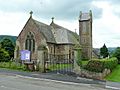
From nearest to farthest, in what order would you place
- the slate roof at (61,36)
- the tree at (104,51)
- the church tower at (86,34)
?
1. the slate roof at (61,36)
2. the church tower at (86,34)
3. the tree at (104,51)

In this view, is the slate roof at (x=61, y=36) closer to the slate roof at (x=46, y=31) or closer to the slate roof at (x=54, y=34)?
the slate roof at (x=54, y=34)

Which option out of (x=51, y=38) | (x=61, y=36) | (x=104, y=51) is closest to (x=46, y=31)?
(x=51, y=38)

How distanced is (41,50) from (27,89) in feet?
43.7

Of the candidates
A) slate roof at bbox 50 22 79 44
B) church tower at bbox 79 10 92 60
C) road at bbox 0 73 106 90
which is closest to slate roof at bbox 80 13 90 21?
church tower at bbox 79 10 92 60

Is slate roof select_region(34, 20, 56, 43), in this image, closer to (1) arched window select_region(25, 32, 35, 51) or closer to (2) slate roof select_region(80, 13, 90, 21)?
(1) arched window select_region(25, 32, 35, 51)

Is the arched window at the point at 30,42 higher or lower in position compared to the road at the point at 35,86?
higher

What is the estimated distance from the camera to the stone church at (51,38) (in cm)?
5272

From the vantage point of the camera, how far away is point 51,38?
2205 inches

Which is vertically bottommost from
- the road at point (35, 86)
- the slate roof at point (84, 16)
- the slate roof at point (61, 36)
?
the road at point (35, 86)

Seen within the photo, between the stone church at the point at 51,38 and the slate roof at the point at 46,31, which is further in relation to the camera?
the slate roof at the point at 46,31

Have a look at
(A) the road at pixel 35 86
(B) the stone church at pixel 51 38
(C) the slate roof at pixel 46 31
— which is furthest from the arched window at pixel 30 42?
(A) the road at pixel 35 86

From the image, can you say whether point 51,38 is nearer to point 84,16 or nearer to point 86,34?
point 86,34

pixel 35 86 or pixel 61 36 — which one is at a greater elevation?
pixel 61 36

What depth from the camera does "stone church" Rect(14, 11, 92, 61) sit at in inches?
2076
